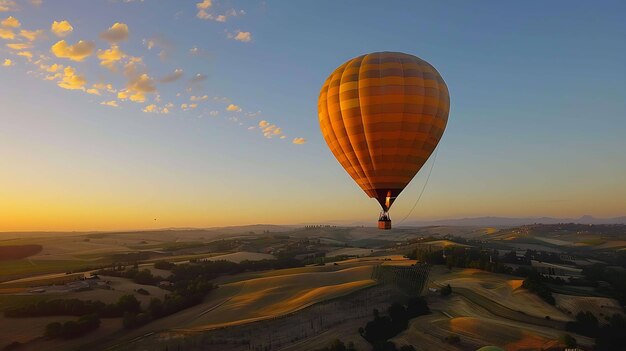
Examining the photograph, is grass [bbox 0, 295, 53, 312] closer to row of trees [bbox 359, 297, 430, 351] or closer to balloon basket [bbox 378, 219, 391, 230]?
row of trees [bbox 359, 297, 430, 351]

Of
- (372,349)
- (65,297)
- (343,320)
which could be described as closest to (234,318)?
(343,320)

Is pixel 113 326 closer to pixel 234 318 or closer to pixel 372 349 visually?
pixel 234 318

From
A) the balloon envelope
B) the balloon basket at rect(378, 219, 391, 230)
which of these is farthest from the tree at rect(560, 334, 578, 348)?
the balloon envelope

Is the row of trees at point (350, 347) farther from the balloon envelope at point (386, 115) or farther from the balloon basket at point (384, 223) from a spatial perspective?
the balloon envelope at point (386, 115)

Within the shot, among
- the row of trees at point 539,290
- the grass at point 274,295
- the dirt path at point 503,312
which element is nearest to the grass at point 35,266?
the grass at point 274,295

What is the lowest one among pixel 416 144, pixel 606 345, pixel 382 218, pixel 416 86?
pixel 606 345

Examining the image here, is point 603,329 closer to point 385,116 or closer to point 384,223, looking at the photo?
point 384,223

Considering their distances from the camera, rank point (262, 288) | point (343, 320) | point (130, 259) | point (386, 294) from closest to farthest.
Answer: point (343, 320) < point (386, 294) < point (262, 288) < point (130, 259)
